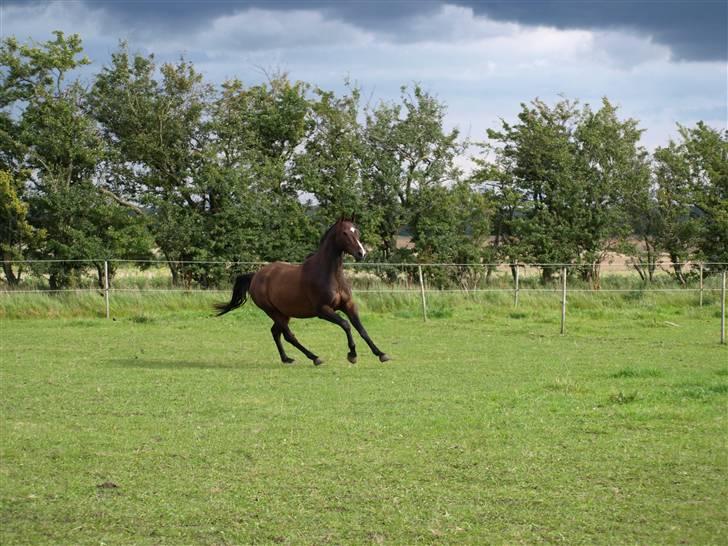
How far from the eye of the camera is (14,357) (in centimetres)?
1342

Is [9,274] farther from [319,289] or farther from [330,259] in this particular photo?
[330,259]

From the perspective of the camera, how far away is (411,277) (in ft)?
85.6

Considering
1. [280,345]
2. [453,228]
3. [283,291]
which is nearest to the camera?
[283,291]

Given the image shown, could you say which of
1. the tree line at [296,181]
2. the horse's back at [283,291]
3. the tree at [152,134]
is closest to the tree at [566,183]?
the tree line at [296,181]

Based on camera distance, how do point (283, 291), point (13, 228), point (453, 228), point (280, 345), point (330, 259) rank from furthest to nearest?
point (453, 228)
point (13, 228)
point (280, 345)
point (283, 291)
point (330, 259)

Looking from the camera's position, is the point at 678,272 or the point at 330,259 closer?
the point at 330,259

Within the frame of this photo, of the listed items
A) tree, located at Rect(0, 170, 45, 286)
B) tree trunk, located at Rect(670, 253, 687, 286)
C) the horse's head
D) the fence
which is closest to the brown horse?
the horse's head

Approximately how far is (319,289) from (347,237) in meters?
0.86

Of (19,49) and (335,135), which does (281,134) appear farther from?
(19,49)

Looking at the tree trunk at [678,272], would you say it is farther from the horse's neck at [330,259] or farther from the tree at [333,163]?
the horse's neck at [330,259]

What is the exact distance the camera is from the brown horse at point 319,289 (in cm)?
1229

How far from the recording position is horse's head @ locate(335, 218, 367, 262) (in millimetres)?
12055

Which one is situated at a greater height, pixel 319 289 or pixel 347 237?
pixel 347 237

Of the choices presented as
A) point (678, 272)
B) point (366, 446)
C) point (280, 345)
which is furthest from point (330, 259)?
point (678, 272)
